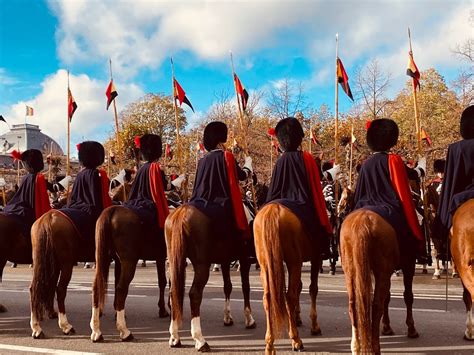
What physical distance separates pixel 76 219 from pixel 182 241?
6.66ft

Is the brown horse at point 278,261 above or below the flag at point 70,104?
below

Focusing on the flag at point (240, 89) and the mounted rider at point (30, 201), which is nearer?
the mounted rider at point (30, 201)

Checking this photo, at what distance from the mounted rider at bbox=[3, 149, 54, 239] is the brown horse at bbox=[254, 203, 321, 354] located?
4074 millimetres

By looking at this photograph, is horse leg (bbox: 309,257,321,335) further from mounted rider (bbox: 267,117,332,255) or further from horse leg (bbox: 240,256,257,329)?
horse leg (bbox: 240,256,257,329)

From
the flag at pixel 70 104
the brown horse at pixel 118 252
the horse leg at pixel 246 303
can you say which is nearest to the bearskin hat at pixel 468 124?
the horse leg at pixel 246 303

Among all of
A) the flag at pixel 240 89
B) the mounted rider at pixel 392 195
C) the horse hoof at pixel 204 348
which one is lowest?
the horse hoof at pixel 204 348

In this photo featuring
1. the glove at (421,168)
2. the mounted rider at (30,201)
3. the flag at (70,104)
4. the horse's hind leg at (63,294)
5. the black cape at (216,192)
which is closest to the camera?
the glove at (421,168)

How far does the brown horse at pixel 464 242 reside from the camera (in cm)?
633

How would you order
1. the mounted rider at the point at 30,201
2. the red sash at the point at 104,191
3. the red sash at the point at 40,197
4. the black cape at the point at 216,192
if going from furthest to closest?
the red sash at the point at 40,197 → the mounted rider at the point at 30,201 → the red sash at the point at 104,191 → the black cape at the point at 216,192

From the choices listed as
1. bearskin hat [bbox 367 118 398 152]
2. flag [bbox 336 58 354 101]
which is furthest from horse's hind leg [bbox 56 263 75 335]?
flag [bbox 336 58 354 101]

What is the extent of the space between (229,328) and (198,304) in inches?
59.5

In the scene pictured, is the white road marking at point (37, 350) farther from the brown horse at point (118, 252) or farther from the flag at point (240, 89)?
the flag at point (240, 89)

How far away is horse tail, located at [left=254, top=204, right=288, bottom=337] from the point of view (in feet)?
23.5

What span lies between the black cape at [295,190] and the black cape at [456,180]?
1585mm
